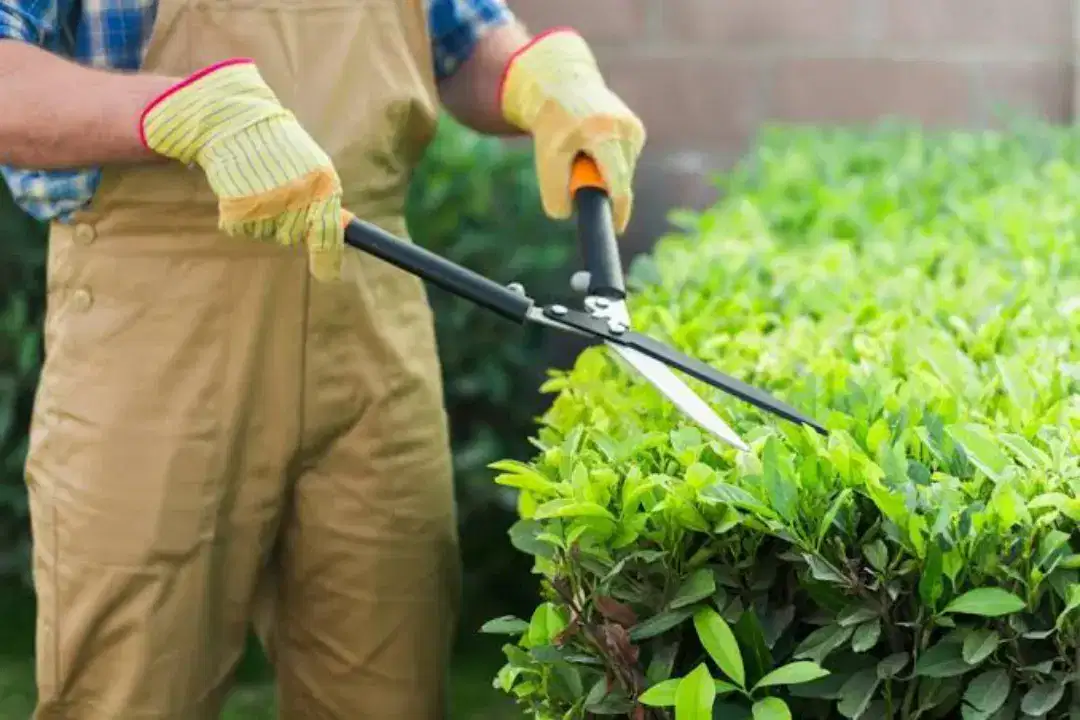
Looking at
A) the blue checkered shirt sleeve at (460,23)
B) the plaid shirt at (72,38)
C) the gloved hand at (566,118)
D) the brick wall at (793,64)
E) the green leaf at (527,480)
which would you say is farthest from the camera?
the brick wall at (793,64)

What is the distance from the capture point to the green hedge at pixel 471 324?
3.53m

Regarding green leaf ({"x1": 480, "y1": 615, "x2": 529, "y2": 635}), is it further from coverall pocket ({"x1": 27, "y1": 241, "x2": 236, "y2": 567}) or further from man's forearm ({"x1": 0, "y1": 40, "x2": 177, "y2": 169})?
man's forearm ({"x1": 0, "y1": 40, "x2": 177, "y2": 169})

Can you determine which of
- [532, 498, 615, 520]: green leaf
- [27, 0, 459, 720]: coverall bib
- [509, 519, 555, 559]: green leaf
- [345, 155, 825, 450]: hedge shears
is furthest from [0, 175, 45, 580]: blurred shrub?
[532, 498, 615, 520]: green leaf

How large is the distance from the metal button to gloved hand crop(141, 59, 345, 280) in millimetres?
272

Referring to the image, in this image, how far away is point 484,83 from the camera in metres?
2.31

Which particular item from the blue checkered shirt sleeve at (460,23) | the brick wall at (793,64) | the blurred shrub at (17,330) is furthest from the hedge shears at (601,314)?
the brick wall at (793,64)

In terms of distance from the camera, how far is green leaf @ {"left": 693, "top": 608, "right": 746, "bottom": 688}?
4.55 feet

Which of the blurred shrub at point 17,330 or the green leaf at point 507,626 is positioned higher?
the green leaf at point 507,626

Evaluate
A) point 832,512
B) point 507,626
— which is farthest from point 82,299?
point 832,512

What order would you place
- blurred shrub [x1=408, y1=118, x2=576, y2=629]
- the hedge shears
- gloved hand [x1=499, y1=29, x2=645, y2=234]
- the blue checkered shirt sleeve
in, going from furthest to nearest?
blurred shrub [x1=408, y1=118, x2=576, y2=629]
the blue checkered shirt sleeve
gloved hand [x1=499, y1=29, x2=645, y2=234]
the hedge shears

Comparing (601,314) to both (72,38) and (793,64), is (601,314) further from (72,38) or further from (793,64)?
(793,64)

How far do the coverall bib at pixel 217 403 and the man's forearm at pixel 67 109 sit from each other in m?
0.10

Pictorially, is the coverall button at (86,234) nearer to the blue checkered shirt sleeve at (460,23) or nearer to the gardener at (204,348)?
the gardener at (204,348)

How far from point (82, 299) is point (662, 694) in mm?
998
